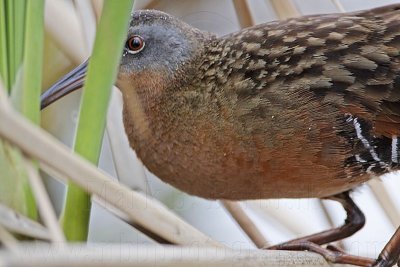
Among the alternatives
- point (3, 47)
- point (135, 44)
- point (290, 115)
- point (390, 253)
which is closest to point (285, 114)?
point (290, 115)

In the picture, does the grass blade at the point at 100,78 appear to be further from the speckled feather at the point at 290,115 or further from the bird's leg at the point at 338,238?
the bird's leg at the point at 338,238

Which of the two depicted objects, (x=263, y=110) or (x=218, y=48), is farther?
(x=218, y=48)

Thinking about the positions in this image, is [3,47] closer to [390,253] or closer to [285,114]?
[285,114]

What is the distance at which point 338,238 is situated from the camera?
2021 millimetres

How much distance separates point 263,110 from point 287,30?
0.22m

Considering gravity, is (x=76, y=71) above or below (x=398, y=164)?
above

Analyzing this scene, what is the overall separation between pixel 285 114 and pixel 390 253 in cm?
→ 39

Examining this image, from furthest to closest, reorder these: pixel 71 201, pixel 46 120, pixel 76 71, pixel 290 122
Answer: pixel 46 120 → pixel 76 71 → pixel 290 122 → pixel 71 201

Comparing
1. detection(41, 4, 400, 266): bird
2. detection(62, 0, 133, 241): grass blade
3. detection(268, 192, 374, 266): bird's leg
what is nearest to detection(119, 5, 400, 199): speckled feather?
detection(41, 4, 400, 266): bird

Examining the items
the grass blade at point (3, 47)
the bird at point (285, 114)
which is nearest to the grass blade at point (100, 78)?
the grass blade at point (3, 47)

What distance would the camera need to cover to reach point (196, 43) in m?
1.93

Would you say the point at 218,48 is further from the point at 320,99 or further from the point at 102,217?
the point at 102,217

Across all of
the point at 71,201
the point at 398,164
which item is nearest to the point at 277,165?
the point at 398,164

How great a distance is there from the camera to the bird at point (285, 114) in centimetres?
165
